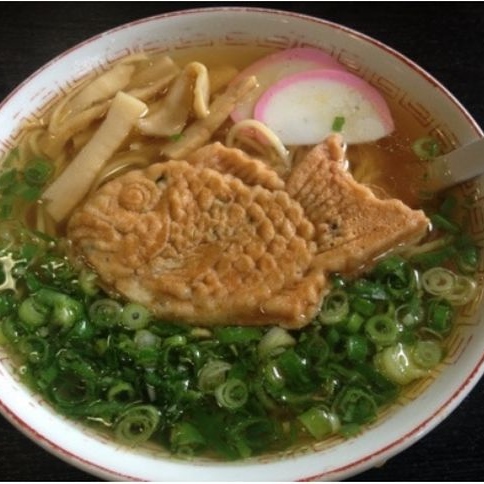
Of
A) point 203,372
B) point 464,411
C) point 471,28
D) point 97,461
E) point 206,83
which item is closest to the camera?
point 97,461

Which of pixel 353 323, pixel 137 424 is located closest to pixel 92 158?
pixel 137 424

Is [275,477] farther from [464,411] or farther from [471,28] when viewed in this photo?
[471,28]

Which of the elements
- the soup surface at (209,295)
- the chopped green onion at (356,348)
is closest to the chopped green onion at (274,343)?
the soup surface at (209,295)

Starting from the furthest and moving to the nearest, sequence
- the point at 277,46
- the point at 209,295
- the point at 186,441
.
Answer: the point at 277,46
the point at 209,295
the point at 186,441

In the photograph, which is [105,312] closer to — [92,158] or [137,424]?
[137,424]

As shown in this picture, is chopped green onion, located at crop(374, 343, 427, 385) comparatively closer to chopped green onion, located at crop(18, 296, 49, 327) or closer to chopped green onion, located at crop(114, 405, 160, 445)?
chopped green onion, located at crop(114, 405, 160, 445)

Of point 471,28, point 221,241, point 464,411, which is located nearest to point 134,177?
point 221,241
